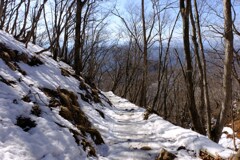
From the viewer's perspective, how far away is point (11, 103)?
4.88m

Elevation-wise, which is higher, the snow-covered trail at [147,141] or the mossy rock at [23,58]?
the mossy rock at [23,58]

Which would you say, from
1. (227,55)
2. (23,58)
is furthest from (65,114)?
(227,55)

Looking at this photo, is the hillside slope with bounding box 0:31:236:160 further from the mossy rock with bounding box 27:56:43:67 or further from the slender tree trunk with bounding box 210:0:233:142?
the slender tree trunk with bounding box 210:0:233:142

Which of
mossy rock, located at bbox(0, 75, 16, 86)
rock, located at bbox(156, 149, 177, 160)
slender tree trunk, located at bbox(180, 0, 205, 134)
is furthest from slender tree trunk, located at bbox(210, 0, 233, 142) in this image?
mossy rock, located at bbox(0, 75, 16, 86)

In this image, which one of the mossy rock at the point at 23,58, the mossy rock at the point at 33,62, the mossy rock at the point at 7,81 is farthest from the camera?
the mossy rock at the point at 33,62

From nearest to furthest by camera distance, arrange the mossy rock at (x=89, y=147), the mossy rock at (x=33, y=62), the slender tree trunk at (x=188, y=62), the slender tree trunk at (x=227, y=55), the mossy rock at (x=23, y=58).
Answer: the mossy rock at (x=89, y=147)
the slender tree trunk at (x=227, y=55)
the slender tree trunk at (x=188, y=62)
the mossy rock at (x=23, y=58)
the mossy rock at (x=33, y=62)

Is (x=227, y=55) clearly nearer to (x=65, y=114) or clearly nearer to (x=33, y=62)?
(x=65, y=114)

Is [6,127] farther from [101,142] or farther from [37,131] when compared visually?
[101,142]

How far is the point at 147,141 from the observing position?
6.32 meters

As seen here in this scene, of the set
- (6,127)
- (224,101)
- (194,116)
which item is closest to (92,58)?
(194,116)

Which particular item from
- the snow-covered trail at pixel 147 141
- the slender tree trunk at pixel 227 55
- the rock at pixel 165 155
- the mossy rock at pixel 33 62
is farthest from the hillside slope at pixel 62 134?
the slender tree trunk at pixel 227 55

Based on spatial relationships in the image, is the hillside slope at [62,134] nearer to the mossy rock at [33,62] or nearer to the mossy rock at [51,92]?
the mossy rock at [51,92]

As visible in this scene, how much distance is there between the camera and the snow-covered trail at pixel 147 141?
534 cm

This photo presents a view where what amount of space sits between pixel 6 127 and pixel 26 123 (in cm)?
50
